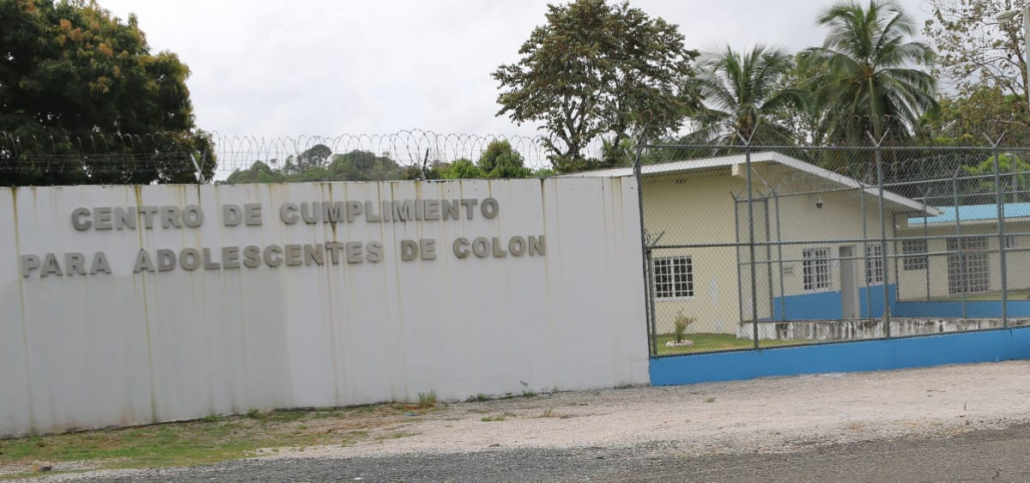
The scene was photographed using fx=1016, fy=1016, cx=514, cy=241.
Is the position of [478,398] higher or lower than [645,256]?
lower

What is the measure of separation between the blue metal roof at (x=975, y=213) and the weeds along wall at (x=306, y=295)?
1618cm

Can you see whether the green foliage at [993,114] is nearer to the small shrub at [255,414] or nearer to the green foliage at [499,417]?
the green foliage at [499,417]

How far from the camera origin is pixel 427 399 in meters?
11.7

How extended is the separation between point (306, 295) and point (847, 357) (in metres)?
7.21

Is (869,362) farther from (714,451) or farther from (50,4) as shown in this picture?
(50,4)

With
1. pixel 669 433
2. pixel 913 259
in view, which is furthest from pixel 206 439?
pixel 913 259

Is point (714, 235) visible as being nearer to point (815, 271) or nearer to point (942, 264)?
point (815, 271)

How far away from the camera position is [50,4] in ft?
87.7

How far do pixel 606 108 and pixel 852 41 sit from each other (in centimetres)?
815

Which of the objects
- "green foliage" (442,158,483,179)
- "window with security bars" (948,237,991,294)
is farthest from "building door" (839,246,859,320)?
"green foliage" (442,158,483,179)

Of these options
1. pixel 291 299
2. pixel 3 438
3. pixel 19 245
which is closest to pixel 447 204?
pixel 291 299

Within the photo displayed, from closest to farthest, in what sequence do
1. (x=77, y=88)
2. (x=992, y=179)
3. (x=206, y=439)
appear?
(x=206, y=439) < (x=77, y=88) < (x=992, y=179)

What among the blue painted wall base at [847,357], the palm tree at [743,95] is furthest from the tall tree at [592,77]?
the blue painted wall base at [847,357]

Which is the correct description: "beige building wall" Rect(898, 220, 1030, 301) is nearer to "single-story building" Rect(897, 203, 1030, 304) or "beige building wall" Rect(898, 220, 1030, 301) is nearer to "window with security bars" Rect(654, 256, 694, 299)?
"single-story building" Rect(897, 203, 1030, 304)
